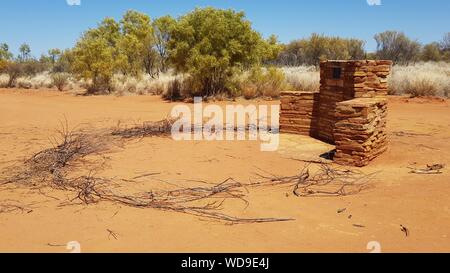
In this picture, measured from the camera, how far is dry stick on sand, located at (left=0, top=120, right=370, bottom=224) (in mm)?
4941

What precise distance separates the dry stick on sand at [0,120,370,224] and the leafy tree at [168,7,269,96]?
9634 mm

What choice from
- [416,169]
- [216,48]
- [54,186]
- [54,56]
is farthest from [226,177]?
[54,56]

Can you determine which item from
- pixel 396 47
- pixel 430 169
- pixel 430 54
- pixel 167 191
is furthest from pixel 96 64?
pixel 430 54

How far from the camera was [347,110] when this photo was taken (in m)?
6.66

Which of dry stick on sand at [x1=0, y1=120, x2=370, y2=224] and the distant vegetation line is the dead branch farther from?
the distant vegetation line

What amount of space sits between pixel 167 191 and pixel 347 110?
315 centimetres

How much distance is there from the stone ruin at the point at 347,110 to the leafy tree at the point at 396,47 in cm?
2457

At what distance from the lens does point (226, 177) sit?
6176 mm

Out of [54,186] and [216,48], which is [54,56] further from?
[54,186]

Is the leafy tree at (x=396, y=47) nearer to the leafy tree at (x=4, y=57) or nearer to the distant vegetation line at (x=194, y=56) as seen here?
the distant vegetation line at (x=194, y=56)

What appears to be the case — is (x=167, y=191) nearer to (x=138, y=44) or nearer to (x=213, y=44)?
(x=213, y=44)

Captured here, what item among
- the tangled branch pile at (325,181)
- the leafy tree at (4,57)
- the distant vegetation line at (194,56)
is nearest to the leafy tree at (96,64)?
the distant vegetation line at (194,56)

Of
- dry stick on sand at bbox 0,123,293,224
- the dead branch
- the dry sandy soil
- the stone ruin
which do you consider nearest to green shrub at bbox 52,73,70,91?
the dry sandy soil

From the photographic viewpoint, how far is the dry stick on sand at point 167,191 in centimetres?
494
